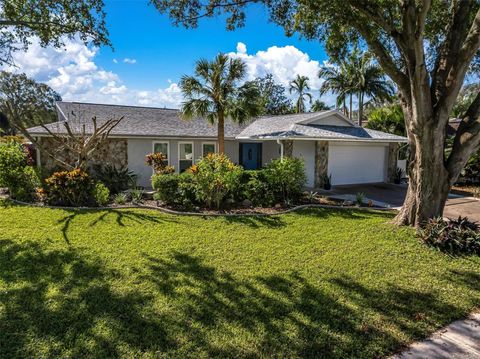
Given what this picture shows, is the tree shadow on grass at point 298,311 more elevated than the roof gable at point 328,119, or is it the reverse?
the roof gable at point 328,119

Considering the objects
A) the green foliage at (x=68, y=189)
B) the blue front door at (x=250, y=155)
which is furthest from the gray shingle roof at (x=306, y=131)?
the green foliage at (x=68, y=189)

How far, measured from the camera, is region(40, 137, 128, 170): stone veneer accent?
14.0 metres

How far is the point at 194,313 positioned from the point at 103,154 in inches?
495

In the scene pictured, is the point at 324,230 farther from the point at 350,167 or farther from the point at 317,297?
the point at 350,167

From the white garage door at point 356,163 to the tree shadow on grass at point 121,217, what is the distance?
10332mm

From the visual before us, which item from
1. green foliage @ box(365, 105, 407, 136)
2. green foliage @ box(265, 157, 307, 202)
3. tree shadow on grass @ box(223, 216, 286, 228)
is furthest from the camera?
green foliage @ box(365, 105, 407, 136)

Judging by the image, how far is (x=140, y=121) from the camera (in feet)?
55.9

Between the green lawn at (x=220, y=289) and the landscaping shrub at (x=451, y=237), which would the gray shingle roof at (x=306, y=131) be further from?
the landscaping shrub at (x=451, y=237)

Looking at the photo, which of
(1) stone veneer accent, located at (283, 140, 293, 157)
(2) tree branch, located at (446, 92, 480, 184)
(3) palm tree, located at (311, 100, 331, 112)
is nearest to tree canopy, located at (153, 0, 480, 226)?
(2) tree branch, located at (446, 92, 480, 184)

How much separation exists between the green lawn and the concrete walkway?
141 millimetres

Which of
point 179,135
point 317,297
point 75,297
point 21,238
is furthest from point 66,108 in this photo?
point 317,297

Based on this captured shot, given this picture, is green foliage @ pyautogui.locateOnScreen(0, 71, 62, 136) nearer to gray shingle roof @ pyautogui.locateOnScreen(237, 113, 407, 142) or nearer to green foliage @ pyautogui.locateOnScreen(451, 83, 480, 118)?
gray shingle roof @ pyautogui.locateOnScreen(237, 113, 407, 142)

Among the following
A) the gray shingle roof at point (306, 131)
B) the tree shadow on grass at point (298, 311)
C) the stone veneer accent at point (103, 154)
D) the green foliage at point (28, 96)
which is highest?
the green foliage at point (28, 96)

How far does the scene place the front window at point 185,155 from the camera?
55.8ft
